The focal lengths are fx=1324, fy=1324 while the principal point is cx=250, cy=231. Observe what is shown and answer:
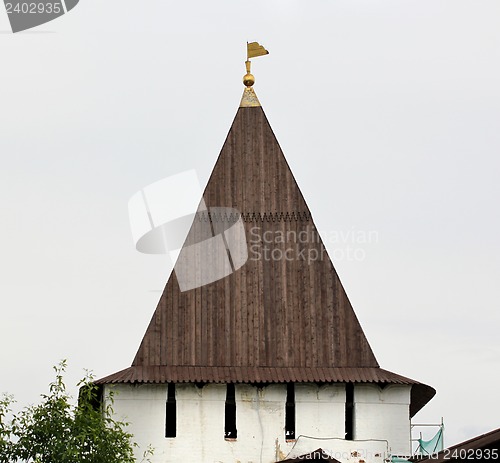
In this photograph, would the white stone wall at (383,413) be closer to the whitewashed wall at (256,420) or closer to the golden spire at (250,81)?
the whitewashed wall at (256,420)

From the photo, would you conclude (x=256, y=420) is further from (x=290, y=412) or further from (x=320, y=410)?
(x=320, y=410)

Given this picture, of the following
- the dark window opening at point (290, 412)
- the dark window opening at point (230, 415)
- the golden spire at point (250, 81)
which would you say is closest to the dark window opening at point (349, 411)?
the dark window opening at point (290, 412)

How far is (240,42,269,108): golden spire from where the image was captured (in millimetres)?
30891

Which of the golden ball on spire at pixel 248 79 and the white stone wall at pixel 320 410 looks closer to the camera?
the white stone wall at pixel 320 410

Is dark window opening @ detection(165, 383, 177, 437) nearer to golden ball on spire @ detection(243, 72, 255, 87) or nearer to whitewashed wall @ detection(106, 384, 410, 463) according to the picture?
whitewashed wall @ detection(106, 384, 410, 463)

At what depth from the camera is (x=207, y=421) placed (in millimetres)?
27984

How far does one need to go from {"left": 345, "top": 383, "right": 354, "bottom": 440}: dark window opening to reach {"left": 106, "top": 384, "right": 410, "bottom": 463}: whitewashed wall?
0.49 ft

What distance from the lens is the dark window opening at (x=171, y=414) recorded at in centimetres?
2791

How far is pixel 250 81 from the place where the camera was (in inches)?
1216

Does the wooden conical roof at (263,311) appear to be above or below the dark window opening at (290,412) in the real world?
above

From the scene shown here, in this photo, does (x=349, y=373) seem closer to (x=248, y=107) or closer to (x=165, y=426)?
(x=165, y=426)

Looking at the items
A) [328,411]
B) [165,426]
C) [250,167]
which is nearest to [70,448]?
Answer: [165,426]

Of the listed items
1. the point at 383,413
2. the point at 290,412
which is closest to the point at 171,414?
the point at 290,412

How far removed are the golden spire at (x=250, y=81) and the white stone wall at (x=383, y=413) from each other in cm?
722
